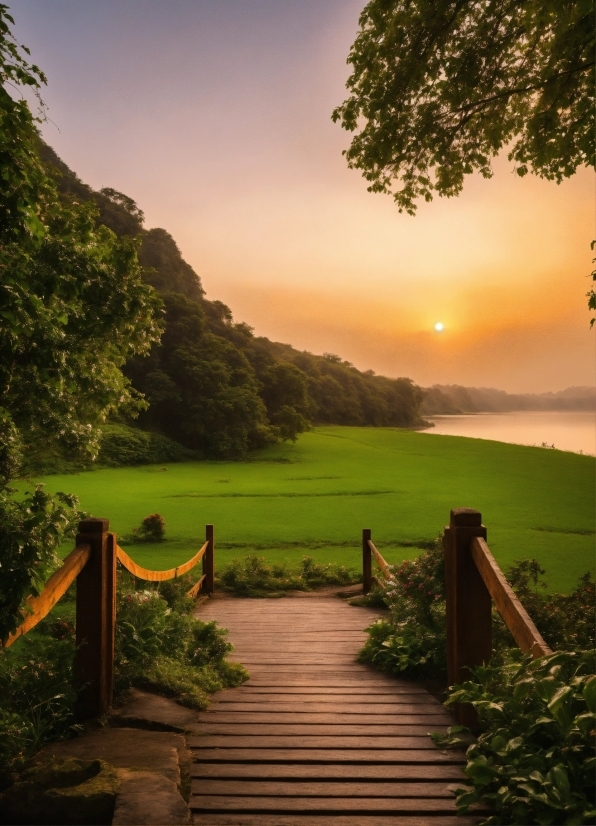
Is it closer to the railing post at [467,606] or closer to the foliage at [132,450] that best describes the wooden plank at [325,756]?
the railing post at [467,606]

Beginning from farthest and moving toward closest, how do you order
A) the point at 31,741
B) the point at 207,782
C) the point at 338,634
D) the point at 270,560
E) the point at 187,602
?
the point at 270,560 < the point at 187,602 < the point at 338,634 < the point at 31,741 < the point at 207,782

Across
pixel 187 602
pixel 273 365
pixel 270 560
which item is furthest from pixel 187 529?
pixel 273 365

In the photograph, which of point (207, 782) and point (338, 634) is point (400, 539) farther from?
point (207, 782)

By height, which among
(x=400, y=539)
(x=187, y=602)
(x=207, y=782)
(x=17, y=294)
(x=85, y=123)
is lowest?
(x=400, y=539)

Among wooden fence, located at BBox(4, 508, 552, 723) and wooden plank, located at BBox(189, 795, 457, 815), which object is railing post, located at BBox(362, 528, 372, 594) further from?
wooden plank, located at BBox(189, 795, 457, 815)


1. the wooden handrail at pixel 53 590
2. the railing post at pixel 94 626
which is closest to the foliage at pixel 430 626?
the railing post at pixel 94 626

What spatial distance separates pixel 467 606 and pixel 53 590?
2.58 metres

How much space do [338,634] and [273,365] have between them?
50.2 m

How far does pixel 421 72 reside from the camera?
27.9 feet

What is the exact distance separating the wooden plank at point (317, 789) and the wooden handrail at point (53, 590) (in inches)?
49.5

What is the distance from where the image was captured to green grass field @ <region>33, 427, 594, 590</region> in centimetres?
1961

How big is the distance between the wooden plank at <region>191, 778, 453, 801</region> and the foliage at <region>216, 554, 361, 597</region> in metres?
9.31

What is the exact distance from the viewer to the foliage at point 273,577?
1286cm

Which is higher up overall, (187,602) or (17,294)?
(17,294)
